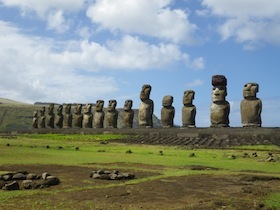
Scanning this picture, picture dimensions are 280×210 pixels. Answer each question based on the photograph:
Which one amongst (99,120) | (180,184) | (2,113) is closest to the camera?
(180,184)

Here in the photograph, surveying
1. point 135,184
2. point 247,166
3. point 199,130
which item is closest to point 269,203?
point 135,184

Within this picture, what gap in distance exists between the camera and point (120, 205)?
697 cm

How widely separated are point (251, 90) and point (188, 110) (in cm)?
505

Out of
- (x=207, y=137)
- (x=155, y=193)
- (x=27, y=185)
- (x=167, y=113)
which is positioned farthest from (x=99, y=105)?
(x=155, y=193)

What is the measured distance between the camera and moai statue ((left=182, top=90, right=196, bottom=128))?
27.5m

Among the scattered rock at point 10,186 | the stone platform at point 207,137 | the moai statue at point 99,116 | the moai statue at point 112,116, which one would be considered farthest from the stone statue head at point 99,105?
the scattered rock at point 10,186

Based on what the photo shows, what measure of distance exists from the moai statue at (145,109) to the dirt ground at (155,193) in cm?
1979

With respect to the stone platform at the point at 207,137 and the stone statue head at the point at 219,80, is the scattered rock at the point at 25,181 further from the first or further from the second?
the stone statue head at the point at 219,80

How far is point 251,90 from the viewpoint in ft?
80.1

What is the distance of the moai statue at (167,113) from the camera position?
29359 millimetres

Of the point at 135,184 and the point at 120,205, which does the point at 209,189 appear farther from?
the point at 120,205

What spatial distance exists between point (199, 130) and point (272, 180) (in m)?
14.7

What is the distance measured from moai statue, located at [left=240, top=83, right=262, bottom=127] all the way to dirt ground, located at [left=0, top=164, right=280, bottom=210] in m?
13.9

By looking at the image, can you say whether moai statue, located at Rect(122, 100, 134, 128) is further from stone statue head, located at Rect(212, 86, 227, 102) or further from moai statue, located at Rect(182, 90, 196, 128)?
stone statue head, located at Rect(212, 86, 227, 102)
